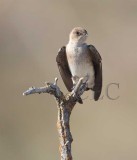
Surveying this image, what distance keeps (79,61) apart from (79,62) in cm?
1

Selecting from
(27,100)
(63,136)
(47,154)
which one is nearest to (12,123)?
(27,100)

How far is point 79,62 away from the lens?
6617 millimetres

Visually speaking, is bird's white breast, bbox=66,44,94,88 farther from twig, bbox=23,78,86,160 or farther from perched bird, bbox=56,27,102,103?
twig, bbox=23,78,86,160

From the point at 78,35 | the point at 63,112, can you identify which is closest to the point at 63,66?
the point at 78,35

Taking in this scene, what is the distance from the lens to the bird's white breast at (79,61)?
6402 millimetres

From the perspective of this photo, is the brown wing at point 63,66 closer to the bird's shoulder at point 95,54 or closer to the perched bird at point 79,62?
the perched bird at point 79,62

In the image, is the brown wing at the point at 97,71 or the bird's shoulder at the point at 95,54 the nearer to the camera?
the brown wing at the point at 97,71

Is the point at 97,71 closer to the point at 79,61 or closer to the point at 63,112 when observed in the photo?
the point at 79,61

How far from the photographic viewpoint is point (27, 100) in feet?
47.2

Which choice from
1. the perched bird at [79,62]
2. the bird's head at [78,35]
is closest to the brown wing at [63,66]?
the perched bird at [79,62]

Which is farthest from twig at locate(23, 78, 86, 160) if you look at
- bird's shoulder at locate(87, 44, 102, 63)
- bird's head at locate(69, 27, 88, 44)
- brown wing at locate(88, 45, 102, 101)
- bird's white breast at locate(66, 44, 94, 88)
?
bird's head at locate(69, 27, 88, 44)

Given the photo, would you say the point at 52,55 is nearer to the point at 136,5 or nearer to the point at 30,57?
the point at 30,57

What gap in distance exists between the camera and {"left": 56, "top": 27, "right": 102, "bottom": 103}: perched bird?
6.22m

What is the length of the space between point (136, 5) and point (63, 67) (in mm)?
11153
